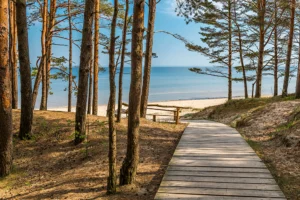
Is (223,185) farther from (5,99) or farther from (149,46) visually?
(149,46)

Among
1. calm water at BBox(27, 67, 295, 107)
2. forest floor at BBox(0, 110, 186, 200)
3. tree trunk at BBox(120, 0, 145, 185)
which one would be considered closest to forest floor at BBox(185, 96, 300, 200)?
forest floor at BBox(0, 110, 186, 200)

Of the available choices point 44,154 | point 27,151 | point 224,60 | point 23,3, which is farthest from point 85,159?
point 224,60

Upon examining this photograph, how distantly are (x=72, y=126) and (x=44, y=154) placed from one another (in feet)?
5.46

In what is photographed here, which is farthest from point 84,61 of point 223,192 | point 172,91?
point 172,91

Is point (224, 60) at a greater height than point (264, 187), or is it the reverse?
point (224, 60)

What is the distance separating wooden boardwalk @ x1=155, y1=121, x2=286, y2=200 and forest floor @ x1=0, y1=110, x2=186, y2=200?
15.3 inches

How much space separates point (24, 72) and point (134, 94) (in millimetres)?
4692

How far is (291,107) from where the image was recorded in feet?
33.7

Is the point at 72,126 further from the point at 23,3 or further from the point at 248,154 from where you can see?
the point at 248,154

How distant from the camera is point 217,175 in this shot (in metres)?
4.77

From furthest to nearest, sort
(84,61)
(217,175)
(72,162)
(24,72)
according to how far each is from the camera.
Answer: (24,72), (84,61), (72,162), (217,175)

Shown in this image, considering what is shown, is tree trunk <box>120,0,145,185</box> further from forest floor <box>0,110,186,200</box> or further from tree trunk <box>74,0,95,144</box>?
tree trunk <box>74,0,95,144</box>

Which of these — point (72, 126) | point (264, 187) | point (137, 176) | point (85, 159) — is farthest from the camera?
point (72, 126)

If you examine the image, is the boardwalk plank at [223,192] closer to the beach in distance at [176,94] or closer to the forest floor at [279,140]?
the forest floor at [279,140]
